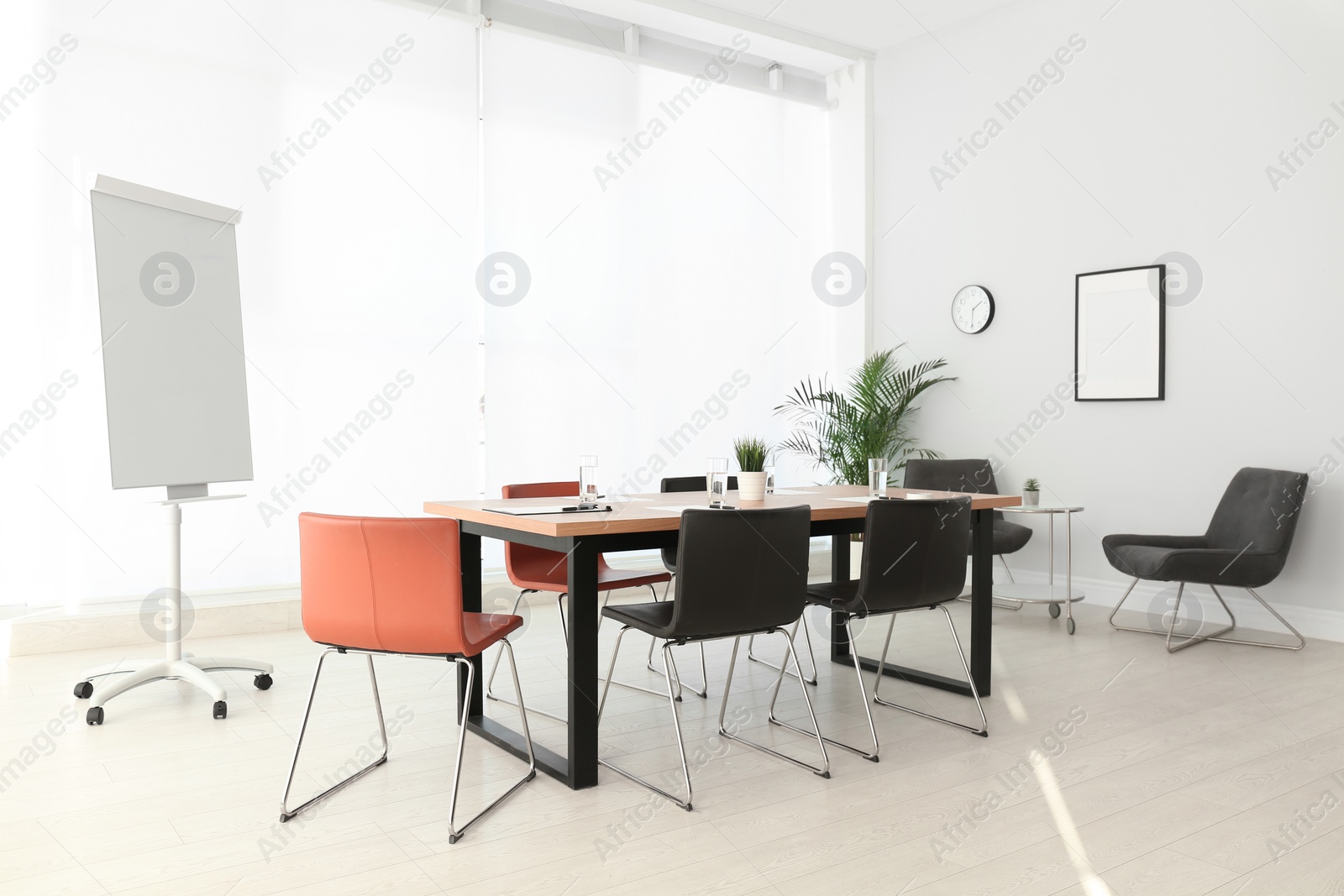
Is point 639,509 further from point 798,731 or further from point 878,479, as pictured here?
point 878,479

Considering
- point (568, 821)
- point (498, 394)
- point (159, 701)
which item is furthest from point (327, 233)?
point (568, 821)

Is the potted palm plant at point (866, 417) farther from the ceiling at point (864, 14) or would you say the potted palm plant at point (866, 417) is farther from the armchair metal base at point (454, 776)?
the armchair metal base at point (454, 776)

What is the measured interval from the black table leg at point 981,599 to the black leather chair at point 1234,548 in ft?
3.84

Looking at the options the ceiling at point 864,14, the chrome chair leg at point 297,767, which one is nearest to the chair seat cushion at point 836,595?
the chrome chair leg at point 297,767

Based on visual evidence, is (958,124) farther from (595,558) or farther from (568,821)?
(568,821)

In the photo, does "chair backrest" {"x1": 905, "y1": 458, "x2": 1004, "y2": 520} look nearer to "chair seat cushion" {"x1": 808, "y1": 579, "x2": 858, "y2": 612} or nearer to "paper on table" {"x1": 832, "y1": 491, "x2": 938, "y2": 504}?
"paper on table" {"x1": 832, "y1": 491, "x2": 938, "y2": 504}

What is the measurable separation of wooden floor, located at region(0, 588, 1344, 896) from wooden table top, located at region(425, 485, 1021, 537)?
2.49ft

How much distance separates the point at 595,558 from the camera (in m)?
2.89

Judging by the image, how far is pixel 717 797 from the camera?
2754 mm

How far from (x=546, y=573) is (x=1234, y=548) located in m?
3.47

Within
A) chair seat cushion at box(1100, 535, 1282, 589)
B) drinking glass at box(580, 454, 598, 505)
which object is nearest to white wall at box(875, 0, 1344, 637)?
chair seat cushion at box(1100, 535, 1282, 589)

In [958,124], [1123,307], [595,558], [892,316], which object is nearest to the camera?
[595,558]

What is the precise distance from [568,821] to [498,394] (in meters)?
3.60

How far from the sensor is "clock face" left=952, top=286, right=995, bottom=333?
6293 millimetres
